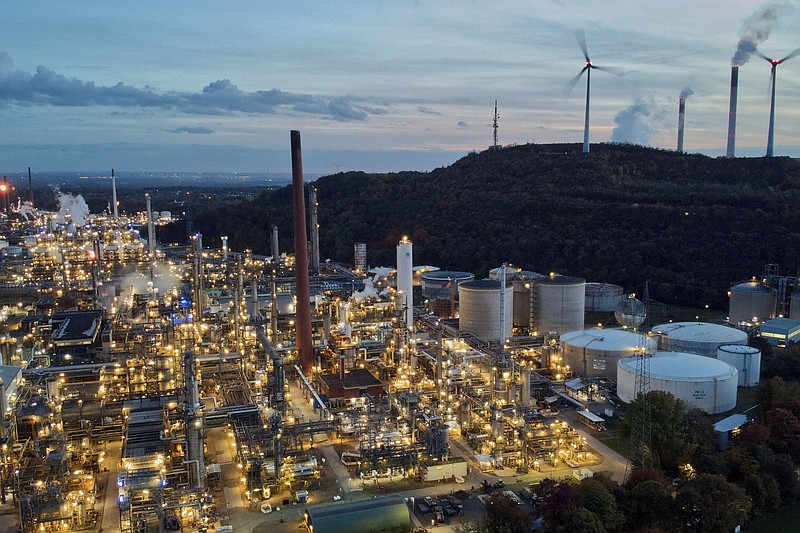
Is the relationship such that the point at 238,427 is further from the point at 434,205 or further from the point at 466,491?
the point at 434,205

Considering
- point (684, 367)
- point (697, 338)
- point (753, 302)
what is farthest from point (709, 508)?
point (753, 302)

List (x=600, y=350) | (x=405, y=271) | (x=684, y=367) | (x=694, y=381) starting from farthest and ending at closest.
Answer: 1. (x=405, y=271)
2. (x=600, y=350)
3. (x=684, y=367)
4. (x=694, y=381)

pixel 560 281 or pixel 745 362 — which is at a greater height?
pixel 560 281

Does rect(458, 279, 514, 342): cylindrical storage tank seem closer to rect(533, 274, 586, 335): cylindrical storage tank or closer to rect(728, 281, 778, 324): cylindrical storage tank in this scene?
rect(533, 274, 586, 335): cylindrical storage tank

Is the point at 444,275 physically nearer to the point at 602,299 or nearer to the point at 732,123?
the point at 602,299

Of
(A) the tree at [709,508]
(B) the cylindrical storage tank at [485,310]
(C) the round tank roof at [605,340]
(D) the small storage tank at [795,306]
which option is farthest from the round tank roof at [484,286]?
(A) the tree at [709,508]

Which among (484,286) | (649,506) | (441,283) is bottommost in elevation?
(649,506)

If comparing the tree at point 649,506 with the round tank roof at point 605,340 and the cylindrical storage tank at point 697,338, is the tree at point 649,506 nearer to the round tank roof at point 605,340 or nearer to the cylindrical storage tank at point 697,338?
the round tank roof at point 605,340
